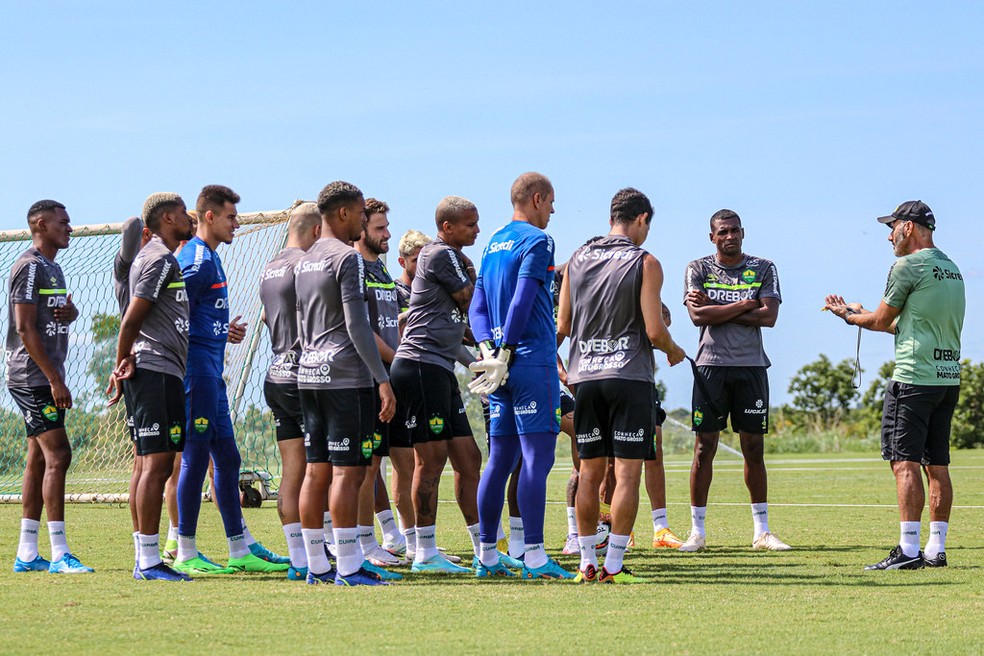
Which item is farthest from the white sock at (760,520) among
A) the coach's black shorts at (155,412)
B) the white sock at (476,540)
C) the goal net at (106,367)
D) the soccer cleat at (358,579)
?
the goal net at (106,367)

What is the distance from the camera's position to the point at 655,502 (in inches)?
393

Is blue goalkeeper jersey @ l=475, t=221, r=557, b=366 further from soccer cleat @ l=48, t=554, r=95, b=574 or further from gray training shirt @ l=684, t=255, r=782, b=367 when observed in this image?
soccer cleat @ l=48, t=554, r=95, b=574

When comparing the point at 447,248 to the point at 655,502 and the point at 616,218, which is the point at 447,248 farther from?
the point at 655,502

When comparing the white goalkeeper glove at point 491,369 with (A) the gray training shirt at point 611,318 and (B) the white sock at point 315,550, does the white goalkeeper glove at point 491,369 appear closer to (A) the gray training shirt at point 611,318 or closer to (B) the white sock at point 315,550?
(A) the gray training shirt at point 611,318

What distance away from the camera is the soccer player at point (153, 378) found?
7.66 meters

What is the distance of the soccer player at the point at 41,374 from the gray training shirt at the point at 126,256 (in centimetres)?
62

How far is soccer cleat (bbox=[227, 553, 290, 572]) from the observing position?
834 centimetres

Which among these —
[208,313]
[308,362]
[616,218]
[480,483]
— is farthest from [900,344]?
[208,313]

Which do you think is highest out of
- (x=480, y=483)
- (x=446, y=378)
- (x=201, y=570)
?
(x=446, y=378)

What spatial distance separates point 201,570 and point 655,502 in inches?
145

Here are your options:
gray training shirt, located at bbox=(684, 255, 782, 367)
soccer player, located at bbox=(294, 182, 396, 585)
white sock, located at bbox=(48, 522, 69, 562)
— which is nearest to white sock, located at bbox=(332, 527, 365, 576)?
soccer player, located at bbox=(294, 182, 396, 585)

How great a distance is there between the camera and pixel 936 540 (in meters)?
8.27

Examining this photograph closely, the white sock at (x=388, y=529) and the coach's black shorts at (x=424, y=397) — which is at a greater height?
the coach's black shorts at (x=424, y=397)

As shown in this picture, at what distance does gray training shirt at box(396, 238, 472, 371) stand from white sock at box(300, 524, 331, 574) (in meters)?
1.55
